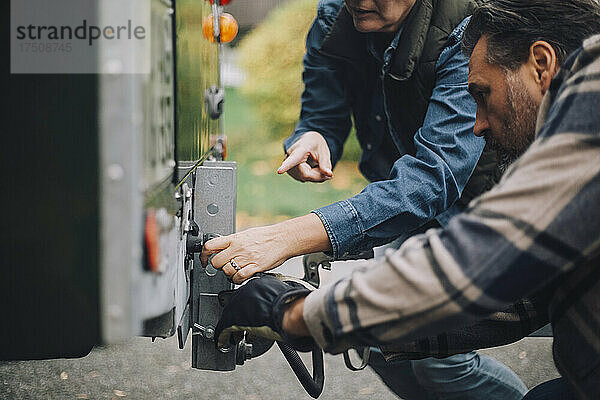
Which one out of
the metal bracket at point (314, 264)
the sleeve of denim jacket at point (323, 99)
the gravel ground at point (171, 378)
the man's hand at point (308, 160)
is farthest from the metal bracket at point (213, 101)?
the gravel ground at point (171, 378)

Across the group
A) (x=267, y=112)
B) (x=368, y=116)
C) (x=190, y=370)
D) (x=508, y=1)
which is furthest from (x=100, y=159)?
(x=267, y=112)

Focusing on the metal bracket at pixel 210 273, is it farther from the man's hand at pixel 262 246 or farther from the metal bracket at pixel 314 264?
the metal bracket at pixel 314 264

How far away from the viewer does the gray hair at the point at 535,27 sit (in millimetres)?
1534

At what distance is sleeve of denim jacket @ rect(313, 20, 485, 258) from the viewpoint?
6.48 feet

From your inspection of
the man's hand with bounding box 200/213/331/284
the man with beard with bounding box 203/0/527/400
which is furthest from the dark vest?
the man's hand with bounding box 200/213/331/284

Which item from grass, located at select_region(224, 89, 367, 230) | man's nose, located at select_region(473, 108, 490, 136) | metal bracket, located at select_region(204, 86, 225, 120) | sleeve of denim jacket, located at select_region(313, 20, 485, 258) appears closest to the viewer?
man's nose, located at select_region(473, 108, 490, 136)

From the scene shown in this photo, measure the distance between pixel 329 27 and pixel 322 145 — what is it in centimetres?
55

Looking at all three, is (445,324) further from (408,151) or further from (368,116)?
(368,116)

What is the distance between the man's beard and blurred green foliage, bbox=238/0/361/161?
17.4 feet

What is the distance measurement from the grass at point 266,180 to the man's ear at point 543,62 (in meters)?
5.58

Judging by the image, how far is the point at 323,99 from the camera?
293 cm

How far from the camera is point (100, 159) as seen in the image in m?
1.16

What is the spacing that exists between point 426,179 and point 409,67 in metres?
0.45

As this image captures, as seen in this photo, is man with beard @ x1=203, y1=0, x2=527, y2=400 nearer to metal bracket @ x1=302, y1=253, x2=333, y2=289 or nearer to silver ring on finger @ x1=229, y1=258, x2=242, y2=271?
silver ring on finger @ x1=229, y1=258, x2=242, y2=271
